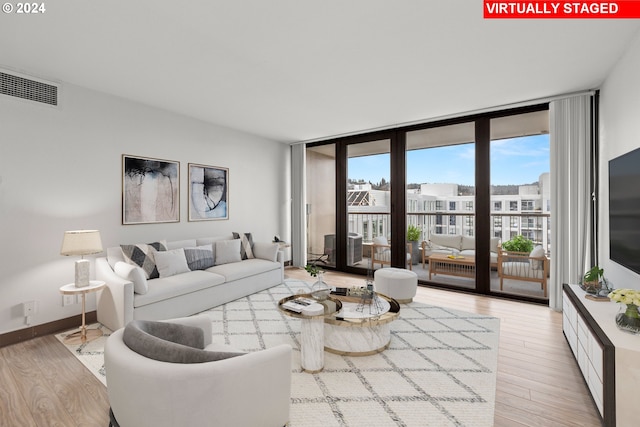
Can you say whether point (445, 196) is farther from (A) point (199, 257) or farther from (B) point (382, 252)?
(A) point (199, 257)

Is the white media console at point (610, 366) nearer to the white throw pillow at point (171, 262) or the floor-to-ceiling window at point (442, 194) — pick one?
the floor-to-ceiling window at point (442, 194)

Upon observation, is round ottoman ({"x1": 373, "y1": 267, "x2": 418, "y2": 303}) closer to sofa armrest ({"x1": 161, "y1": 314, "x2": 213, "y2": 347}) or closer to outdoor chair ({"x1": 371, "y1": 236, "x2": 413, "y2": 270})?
outdoor chair ({"x1": 371, "y1": 236, "x2": 413, "y2": 270})

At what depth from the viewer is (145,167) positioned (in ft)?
13.3

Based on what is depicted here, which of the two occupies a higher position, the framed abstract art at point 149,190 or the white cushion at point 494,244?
the framed abstract art at point 149,190

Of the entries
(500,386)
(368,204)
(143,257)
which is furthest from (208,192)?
(500,386)

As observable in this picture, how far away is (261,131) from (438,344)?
4.36 m

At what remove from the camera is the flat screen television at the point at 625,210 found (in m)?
2.15

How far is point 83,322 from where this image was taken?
9.88 ft

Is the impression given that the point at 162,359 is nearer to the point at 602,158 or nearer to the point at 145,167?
the point at 145,167

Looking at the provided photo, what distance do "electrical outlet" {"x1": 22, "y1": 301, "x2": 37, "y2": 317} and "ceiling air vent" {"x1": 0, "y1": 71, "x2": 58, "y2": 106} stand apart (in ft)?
6.80

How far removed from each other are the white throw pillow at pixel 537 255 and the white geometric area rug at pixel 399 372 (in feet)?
4.12

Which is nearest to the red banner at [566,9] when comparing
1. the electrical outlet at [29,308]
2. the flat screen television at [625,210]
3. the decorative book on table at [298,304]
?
the flat screen television at [625,210]

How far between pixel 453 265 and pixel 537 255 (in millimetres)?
1103

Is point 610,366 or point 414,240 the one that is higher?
point 414,240
